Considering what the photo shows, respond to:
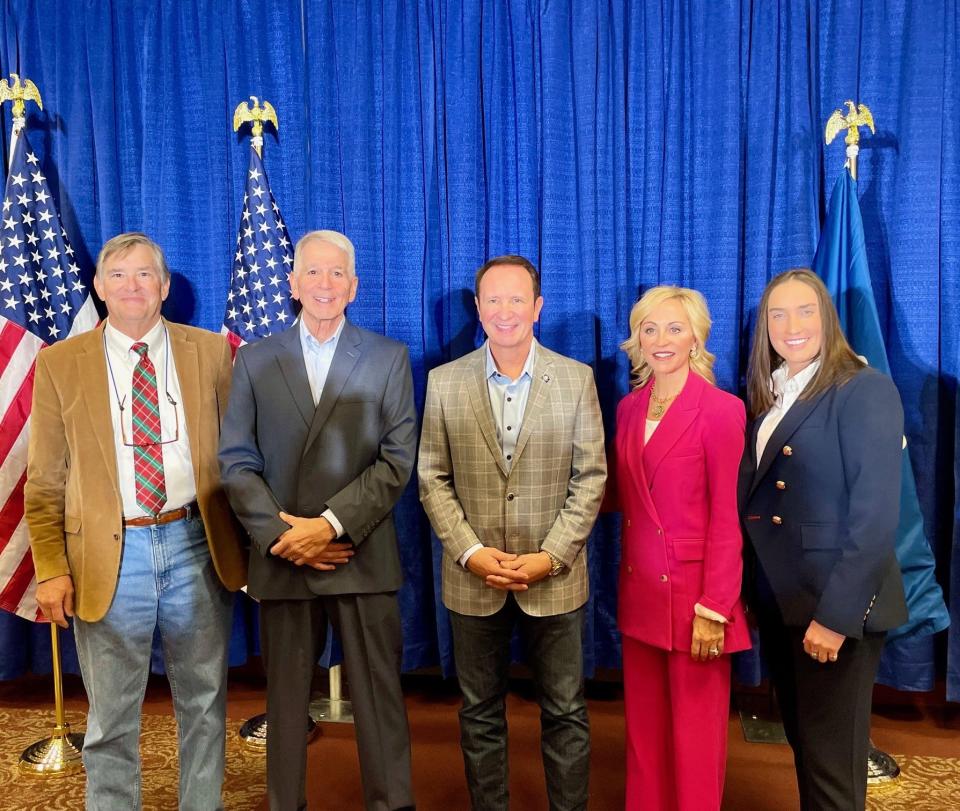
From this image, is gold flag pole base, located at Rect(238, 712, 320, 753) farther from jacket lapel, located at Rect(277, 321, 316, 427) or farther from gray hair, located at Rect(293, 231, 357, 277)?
gray hair, located at Rect(293, 231, 357, 277)

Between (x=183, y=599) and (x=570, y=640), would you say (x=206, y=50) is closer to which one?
(x=183, y=599)

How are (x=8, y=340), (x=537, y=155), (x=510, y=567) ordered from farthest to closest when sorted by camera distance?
(x=537, y=155) → (x=8, y=340) → (x=510, y=567)

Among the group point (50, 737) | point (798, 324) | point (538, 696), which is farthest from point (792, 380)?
point (50, 737)

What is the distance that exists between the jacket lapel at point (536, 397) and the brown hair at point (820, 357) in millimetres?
602

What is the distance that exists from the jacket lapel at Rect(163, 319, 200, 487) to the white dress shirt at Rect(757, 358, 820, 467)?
163 cm

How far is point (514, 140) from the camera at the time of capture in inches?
127

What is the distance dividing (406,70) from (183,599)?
2257 mm

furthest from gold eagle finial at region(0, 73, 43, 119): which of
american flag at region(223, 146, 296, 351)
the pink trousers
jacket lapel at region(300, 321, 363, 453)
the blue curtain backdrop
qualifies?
the pink trousers

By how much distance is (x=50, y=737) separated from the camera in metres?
3.10

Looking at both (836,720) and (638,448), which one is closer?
(836,720)

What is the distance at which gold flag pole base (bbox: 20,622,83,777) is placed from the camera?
288 centimetres

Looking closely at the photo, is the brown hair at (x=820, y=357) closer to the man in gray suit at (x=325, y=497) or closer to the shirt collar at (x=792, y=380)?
the shirt collar at (x=792, y=380)

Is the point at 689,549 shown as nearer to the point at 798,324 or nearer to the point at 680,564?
the point at 680,564

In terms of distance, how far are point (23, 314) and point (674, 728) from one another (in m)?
2.80
